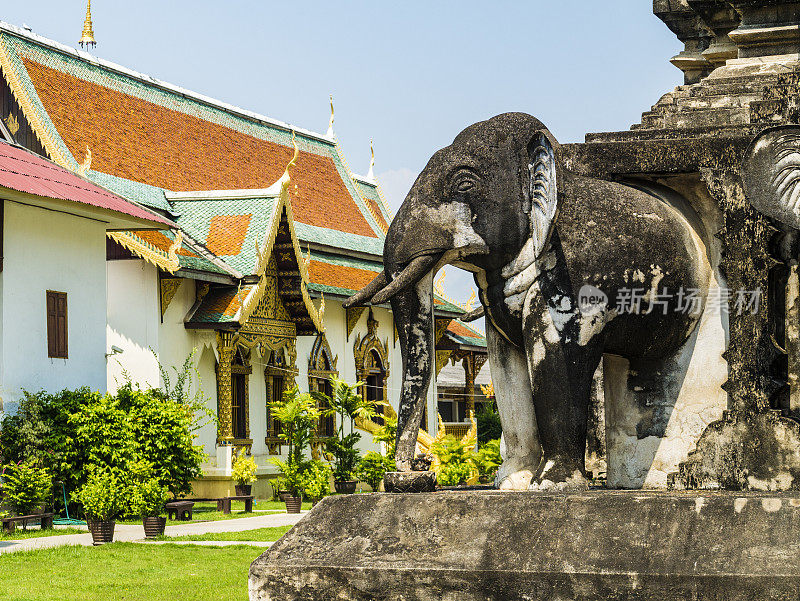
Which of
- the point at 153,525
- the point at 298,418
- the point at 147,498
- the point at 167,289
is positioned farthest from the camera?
the point at 298,418

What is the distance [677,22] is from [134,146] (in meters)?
20.1

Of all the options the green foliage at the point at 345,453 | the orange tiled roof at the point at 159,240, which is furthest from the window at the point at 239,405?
the orange tiled roof at the point at 159,240

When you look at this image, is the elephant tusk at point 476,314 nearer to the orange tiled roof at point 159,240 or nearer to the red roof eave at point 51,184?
the red roof eave at point 51,184

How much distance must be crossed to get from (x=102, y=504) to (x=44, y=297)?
176 inches

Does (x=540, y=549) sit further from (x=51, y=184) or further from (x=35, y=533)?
(x=51, y=184)

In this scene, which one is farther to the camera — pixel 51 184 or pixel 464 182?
pixel 51 184

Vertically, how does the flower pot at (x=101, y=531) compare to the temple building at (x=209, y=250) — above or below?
below

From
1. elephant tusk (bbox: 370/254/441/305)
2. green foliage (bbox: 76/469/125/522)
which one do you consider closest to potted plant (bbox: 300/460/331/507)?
green foliage (bbox: 76/469/125/522)

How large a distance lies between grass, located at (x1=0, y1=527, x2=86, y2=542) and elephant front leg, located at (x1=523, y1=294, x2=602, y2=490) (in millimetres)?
13203

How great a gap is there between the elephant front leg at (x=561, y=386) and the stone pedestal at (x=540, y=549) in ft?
0.53

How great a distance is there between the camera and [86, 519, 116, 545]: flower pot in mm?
14844

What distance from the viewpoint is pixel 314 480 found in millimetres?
22781

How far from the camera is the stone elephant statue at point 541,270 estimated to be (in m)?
3.65

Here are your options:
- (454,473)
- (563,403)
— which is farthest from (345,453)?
(563,403)
